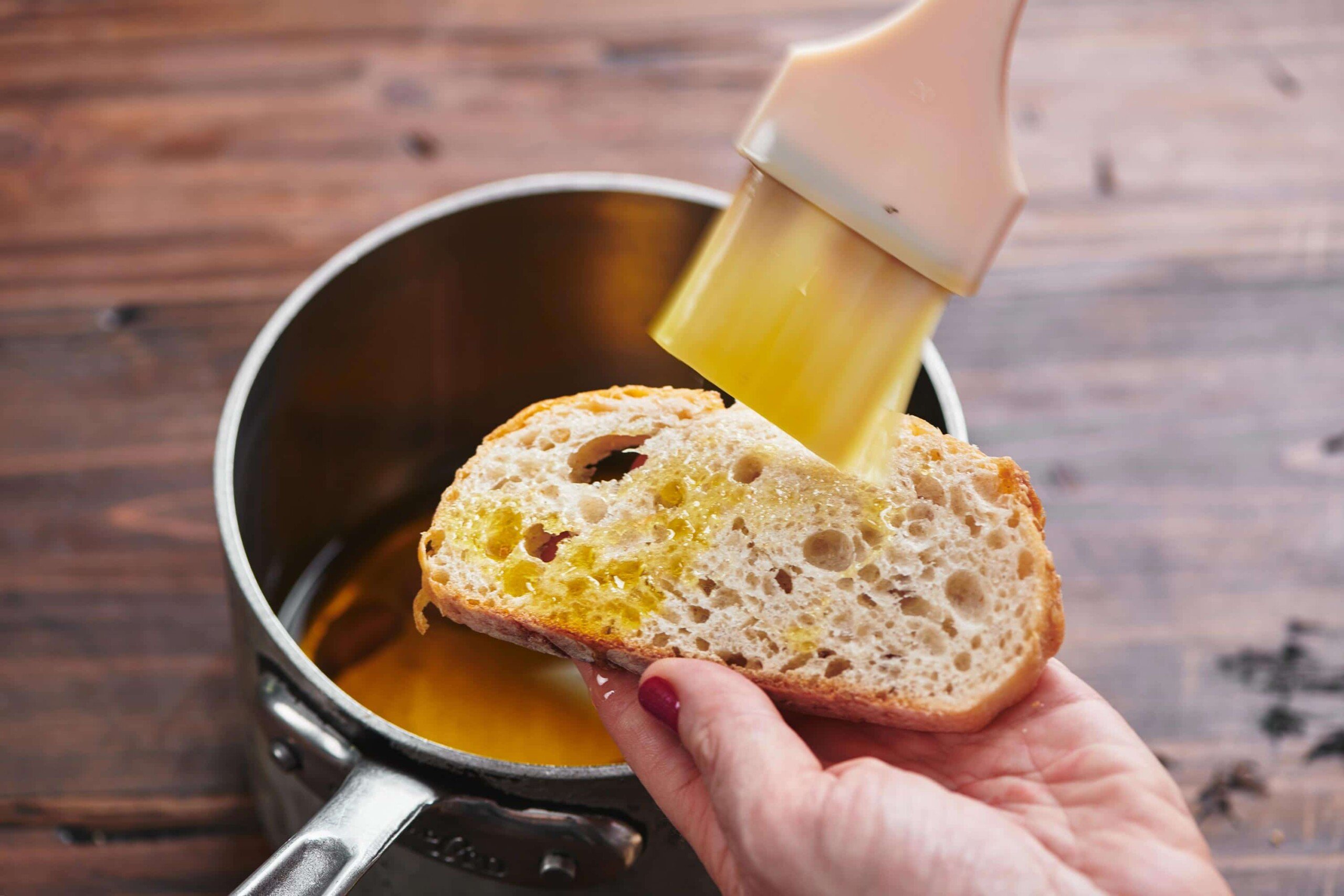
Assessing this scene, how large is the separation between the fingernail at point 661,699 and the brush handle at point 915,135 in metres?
0.28

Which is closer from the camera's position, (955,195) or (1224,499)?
(955,195)

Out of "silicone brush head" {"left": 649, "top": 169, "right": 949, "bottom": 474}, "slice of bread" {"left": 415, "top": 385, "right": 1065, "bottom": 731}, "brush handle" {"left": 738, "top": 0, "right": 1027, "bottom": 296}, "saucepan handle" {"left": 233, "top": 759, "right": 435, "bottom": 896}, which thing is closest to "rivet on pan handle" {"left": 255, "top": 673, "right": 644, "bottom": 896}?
"saucepan handle" {"left": 233, "top": 759, "right": 435, "bottom": 896}

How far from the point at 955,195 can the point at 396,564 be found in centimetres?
67

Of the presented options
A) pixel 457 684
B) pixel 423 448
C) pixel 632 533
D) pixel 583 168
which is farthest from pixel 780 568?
pixel 583 168

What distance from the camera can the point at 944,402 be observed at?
0.77 meters

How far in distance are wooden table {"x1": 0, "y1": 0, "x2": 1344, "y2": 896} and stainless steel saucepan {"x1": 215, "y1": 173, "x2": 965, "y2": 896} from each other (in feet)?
0.53

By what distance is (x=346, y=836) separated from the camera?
0.60 meters

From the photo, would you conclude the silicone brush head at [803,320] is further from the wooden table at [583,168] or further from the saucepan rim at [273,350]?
the wooden table at [583,168]

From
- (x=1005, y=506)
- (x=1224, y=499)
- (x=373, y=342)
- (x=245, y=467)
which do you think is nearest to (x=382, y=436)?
(x=373, y=342)

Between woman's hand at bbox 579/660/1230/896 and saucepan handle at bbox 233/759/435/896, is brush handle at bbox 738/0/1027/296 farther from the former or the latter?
saucepan handle at bbox 233/759/435/896

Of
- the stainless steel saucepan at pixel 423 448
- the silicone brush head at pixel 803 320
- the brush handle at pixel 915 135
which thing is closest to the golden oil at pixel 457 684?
the stainless steel saucepan at pixel 423 448

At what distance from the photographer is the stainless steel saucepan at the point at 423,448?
638mm

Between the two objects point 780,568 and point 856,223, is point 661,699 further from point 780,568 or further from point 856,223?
point 856,223

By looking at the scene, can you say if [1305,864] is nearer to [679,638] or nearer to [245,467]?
[679,638]
